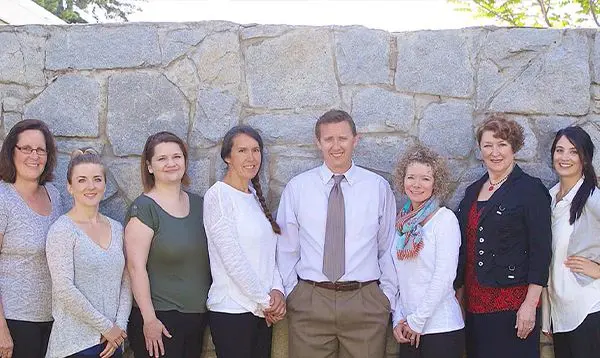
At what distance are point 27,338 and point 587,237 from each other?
280 centimetres

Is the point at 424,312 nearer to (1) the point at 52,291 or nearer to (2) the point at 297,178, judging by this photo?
(2) the point at 297,178

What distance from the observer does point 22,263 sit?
3.35 metres

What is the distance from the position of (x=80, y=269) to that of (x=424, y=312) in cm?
166

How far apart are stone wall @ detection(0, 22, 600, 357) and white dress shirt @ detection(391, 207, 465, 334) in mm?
527

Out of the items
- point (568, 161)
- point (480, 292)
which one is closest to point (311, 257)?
point (480, 292)

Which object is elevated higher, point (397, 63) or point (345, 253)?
point (397, 63)

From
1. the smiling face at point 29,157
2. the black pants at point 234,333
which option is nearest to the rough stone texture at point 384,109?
the black pants at point 234,333

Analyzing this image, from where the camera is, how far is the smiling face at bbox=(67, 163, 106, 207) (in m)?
3.35

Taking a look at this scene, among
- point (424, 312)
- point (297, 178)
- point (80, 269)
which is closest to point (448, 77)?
point (297, 178)

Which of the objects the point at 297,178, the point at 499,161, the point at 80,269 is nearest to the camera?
the point at 80,269

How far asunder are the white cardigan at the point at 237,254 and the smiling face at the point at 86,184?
541 millimetres

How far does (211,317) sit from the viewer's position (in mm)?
3508

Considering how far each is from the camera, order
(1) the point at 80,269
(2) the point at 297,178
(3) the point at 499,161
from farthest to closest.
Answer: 1. (2) the point at 297,178
2. (3) the point at 499,161
3. (1) the point at 80,269

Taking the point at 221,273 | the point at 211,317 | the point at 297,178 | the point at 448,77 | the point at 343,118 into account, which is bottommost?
the point at 211,317
